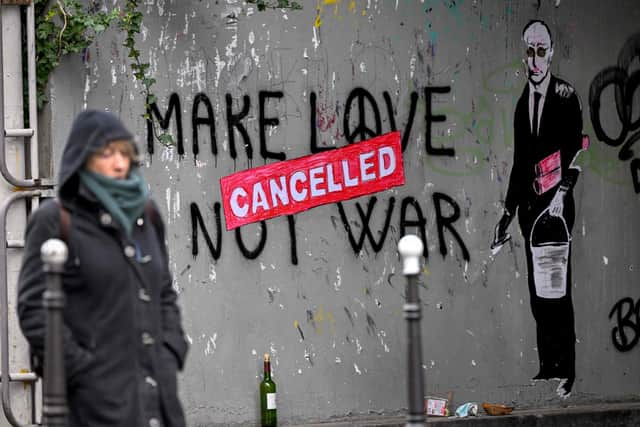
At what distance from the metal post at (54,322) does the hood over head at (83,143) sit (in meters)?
0.31

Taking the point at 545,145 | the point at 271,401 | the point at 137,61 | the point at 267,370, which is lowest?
the point at 271,401

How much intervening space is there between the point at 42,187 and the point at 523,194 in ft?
11.8

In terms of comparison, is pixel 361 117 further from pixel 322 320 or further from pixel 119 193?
pixel 119 193

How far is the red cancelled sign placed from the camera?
8.93m

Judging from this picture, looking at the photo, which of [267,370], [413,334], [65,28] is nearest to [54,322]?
[413,334]

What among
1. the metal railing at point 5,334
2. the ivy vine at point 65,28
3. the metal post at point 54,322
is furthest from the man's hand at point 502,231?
the metal post at point 54,322

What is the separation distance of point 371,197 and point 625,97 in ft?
7.48

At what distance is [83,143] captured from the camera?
16.0 feet

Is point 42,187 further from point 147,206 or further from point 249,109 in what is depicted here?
point 147,206

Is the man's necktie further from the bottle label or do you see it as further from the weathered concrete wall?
the bottle label

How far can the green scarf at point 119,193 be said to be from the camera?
4840 millimetres

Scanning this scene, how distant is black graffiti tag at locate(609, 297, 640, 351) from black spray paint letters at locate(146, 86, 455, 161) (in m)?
1.85

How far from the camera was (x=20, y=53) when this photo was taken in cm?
824

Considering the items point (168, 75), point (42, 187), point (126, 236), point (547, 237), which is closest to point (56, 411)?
point (126, 236)
